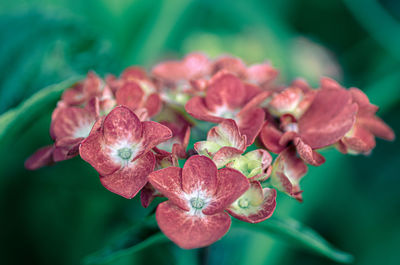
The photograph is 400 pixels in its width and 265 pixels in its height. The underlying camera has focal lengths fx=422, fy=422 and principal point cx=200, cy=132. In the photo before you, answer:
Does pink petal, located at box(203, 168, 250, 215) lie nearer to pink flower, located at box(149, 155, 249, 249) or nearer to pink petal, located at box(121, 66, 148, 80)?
pink flower, located at box(149, 155, 249, 249)

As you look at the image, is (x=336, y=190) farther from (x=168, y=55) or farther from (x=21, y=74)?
(x=21, y=74)

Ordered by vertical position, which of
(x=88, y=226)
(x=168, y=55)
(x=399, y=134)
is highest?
(x=399, y=134)

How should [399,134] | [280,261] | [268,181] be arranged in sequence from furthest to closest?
[399,134]
[280,261]
[268,181]

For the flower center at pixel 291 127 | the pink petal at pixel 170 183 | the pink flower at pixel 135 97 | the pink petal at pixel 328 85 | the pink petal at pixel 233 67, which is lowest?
the pink flower at pixel 135 97

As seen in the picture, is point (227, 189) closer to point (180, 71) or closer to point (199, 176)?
point (199, 176)

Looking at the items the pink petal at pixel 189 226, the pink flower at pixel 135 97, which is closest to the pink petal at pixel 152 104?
the pink flower at pixel 135 97

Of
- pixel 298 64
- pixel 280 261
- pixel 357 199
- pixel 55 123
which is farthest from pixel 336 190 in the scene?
pixel 55 123

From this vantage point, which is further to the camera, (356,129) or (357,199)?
(357,199)

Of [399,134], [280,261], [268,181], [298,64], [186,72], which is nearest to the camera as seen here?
[268,181]

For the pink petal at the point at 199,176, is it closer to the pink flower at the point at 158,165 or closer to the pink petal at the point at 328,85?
the pink flower at the point at 158,165
